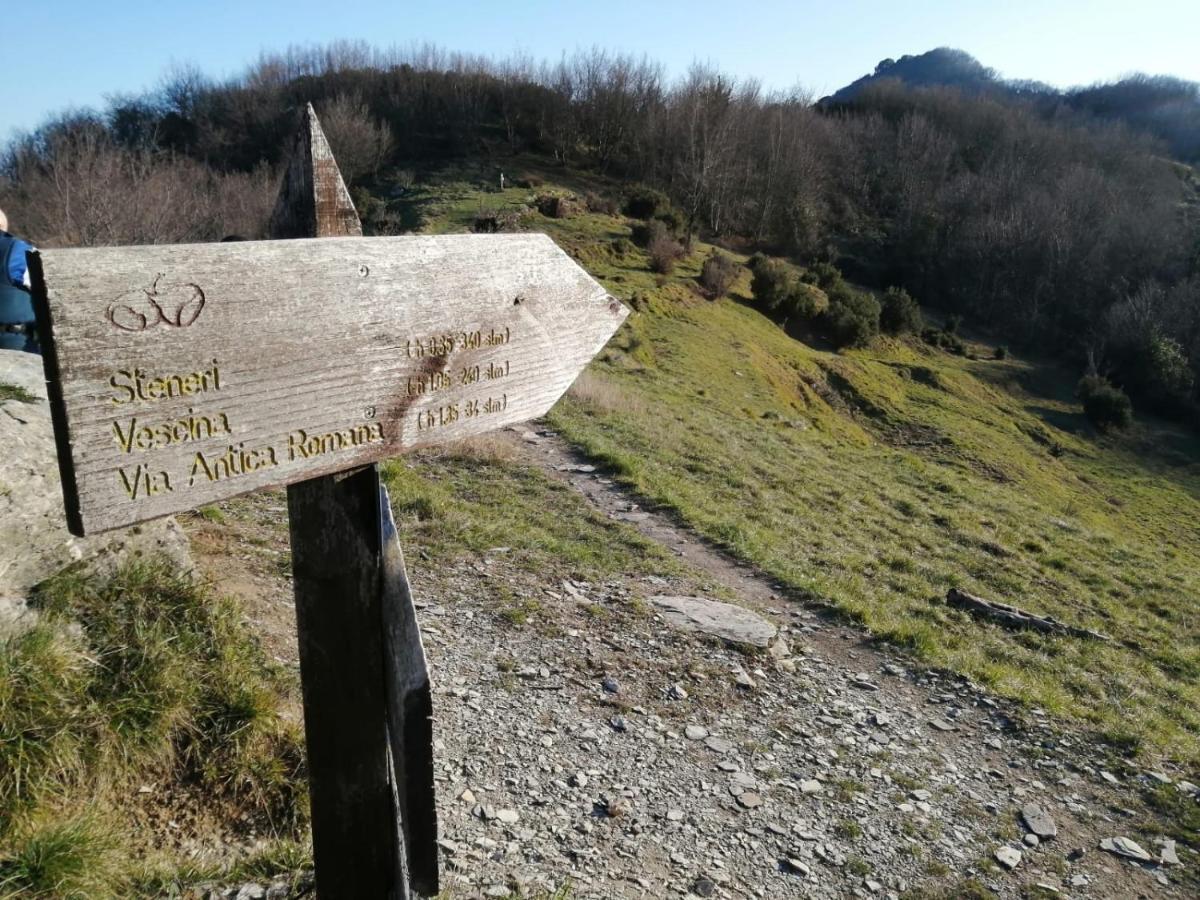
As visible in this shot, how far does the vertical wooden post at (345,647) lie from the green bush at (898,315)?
37172 millimetres

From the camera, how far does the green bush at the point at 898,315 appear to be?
35875mm

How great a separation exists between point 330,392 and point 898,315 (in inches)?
1489

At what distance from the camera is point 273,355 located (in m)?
1.42

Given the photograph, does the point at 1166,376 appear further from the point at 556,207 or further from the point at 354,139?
the point at 354,139

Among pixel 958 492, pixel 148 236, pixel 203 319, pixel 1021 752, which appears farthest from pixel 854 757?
pixel 148 236

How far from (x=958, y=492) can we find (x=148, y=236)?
A: 2338 cm

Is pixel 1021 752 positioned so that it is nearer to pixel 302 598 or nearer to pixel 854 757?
pixel 854 757

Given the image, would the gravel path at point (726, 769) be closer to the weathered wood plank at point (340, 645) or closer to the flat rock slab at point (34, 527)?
the weathered wood plank at point (340, 645)

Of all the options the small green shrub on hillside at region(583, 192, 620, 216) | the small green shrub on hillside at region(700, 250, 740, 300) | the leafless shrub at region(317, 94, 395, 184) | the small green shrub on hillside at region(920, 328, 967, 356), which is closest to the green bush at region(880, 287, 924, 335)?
the small green shrub on hillside at region(920, 328, 967, 356)

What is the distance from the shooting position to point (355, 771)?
1878mm

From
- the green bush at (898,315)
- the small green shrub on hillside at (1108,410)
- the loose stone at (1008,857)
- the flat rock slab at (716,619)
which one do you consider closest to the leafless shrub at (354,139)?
the green bush at (898,315)

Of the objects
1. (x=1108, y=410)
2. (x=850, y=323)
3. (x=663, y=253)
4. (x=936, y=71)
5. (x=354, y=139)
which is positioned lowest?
(x=1108, y=410)

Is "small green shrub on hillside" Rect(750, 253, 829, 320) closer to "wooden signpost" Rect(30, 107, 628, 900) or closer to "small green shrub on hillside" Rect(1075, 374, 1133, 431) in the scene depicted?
"small green shrub on hillside" Rect(1075, 374, 1133, 431)

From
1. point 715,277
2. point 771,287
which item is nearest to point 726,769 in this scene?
point 715,277
